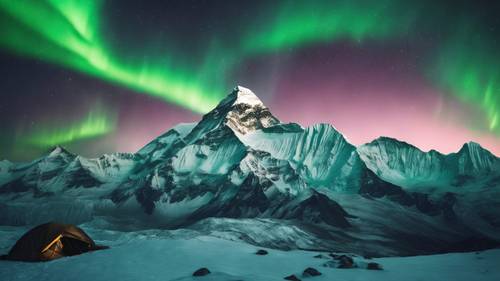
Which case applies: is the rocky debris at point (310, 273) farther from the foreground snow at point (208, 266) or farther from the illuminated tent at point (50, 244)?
the illuminated tent at point (50, 244)

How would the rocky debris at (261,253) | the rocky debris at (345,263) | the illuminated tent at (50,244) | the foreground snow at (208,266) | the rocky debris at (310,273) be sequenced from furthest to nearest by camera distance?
1. the rocky debris at (261,253)
2. the illuminated tent at (50,244)
3. the rocky debris at (345,263)
4. the rocky debris at (310,273)
5. the foreground snow at (208,266)

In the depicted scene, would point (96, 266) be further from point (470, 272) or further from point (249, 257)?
point (470, 272)

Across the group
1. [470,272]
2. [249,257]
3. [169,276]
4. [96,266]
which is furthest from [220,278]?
[470,272]

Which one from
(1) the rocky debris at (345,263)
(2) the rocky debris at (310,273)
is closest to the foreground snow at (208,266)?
(2) the rocky debris at (310,273)

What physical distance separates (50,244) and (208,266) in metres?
18.6

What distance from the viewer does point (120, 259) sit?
38.5 m

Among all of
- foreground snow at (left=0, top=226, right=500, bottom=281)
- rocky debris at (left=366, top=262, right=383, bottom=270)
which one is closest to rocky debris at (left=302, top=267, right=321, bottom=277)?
foreground snow at (left=0, top=226, right=500, bottom=281)

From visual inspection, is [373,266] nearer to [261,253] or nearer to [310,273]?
[310,273]

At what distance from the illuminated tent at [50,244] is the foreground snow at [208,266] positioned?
342 cm

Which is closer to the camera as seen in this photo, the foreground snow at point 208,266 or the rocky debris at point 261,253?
the foreground snow at point 208,266

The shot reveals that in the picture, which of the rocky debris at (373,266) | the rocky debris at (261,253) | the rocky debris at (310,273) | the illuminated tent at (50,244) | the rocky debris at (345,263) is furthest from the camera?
the rocky debris at (261,253)

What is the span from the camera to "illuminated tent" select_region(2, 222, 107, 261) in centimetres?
4322

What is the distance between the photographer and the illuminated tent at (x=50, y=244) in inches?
1702

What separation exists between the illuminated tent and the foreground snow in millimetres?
3416
